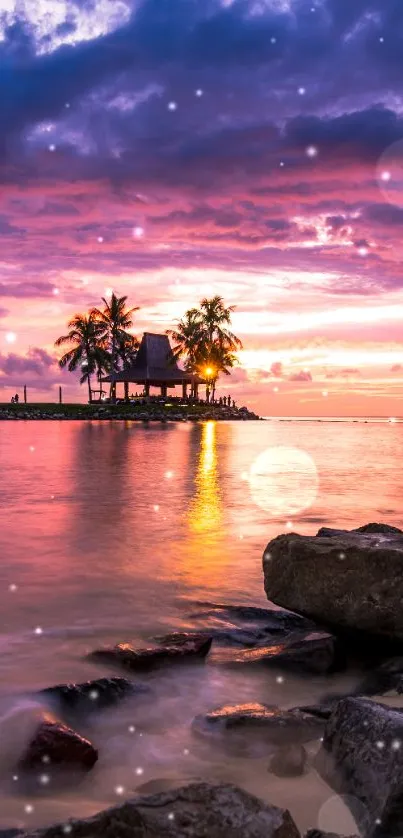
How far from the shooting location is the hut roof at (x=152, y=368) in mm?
63125

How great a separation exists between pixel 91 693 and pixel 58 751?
27.9 inches

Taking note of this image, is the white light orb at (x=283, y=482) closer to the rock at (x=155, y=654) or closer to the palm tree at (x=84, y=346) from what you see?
the rock at (x=155, y=654)

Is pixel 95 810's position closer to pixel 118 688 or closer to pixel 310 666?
pixel 118 688

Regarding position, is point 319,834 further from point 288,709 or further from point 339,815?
point 288,709

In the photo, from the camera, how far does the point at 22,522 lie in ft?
36.4

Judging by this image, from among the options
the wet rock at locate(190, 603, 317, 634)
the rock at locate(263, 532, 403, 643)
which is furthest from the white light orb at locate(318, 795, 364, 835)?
the wet rock at locate(190, 603, 317, 634)

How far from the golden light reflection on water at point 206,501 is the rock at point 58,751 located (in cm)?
719

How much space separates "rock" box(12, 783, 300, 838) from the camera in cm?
240

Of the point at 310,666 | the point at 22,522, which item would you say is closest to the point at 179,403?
the point at 22,522

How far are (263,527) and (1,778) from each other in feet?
26.3

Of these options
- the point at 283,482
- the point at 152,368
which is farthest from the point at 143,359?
the point at 283,482

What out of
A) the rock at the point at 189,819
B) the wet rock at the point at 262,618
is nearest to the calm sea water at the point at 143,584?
the wet rock at the point at 262,618

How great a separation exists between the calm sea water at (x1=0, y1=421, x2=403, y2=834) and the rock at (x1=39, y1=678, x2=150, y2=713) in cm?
9

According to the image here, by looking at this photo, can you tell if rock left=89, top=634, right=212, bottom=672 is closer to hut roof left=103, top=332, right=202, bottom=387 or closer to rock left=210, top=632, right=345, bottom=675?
rock left=210, top=632, right=345, bottom=675
